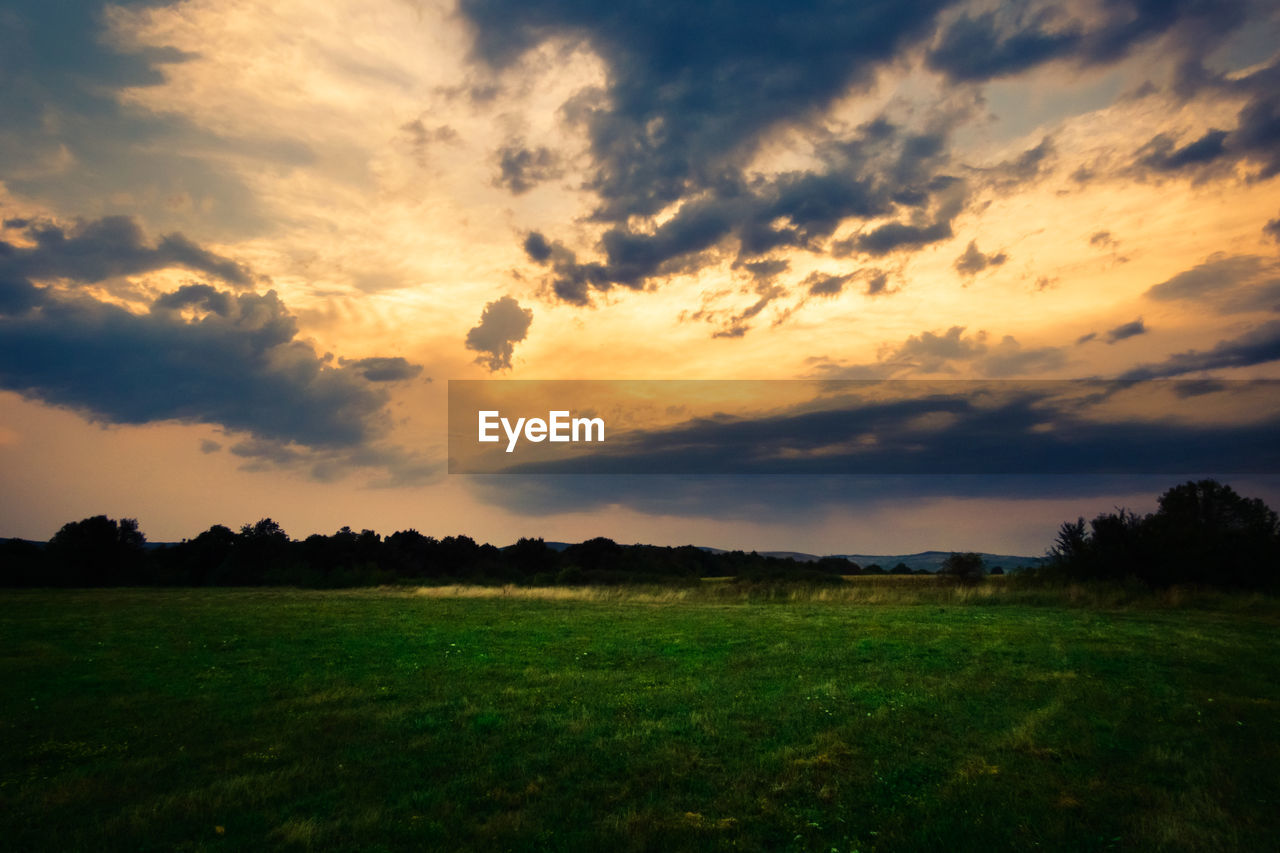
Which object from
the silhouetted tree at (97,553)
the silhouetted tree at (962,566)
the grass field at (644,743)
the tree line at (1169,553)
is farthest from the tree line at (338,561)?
the grass field at (644,743)

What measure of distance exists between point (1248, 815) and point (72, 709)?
1870 centimetres

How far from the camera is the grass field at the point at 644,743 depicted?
7992 mm

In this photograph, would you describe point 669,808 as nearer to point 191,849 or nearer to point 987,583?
point 191,849

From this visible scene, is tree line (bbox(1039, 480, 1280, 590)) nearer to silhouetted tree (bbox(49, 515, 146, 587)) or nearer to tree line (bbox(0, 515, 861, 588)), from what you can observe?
tree line (bbox(0, 515, 861, 588))

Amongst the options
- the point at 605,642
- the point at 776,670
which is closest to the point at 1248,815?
the point at 776,670

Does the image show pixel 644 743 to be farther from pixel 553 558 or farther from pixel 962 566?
pixel 553 558

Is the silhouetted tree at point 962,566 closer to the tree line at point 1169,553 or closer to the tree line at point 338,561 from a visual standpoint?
the tree line at point 1169,553

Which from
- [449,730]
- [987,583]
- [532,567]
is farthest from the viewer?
[532,567]

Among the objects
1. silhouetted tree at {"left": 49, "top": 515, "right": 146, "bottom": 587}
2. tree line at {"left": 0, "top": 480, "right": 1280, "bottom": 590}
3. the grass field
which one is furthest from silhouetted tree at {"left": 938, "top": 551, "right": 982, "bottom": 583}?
silhouetted tree at {"left": 49, "top": 515, "right": 146, "bottom": 587}

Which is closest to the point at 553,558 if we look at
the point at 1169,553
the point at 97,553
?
the point at 97,553

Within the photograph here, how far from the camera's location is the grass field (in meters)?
7.99

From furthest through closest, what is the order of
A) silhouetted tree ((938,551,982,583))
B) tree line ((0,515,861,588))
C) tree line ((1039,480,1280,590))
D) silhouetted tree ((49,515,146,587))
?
silhouetted tree ((49,515,146,587)), tree line ((0,515,861,588)), silhouetted tree ((938,551,982,583)), tree line ((1039,480,1280,590))

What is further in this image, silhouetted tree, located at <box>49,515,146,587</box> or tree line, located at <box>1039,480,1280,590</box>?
silhouetted tree, located at <box>49,515,146,587</box>

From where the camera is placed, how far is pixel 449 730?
39.2ft
